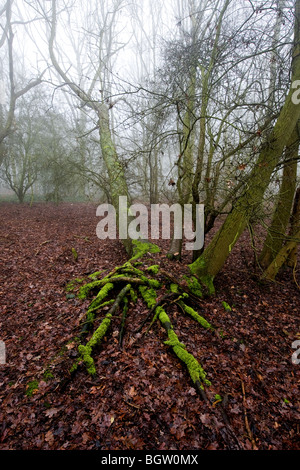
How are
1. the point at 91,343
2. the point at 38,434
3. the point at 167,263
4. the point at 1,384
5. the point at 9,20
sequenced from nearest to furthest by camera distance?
the point at 38,434 < the point at 1,384 < the point at 91,343 < the point at 167,263 < the point at 9,20

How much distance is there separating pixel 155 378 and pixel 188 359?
526 mm

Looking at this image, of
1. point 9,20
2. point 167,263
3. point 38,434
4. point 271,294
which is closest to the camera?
point 38,434

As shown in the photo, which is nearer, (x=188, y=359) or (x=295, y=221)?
(x=188, y=359)

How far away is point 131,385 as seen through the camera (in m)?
2.89

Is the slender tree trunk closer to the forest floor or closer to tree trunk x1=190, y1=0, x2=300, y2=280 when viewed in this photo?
the forest floor

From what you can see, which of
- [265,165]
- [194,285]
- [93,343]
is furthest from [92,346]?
[265,165]

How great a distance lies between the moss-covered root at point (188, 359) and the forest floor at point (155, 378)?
0.10 metres

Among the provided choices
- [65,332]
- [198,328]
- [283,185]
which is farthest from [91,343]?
[283,185]

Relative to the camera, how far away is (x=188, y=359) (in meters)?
3.13

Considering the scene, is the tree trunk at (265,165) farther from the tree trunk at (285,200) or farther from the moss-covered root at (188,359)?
the moss-covered root at (188,359)

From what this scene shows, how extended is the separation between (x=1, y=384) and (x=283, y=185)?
253 inches

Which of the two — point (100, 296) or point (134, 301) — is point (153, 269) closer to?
point (134, 301)

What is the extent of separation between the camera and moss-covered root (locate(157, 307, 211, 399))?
289 centimetres
